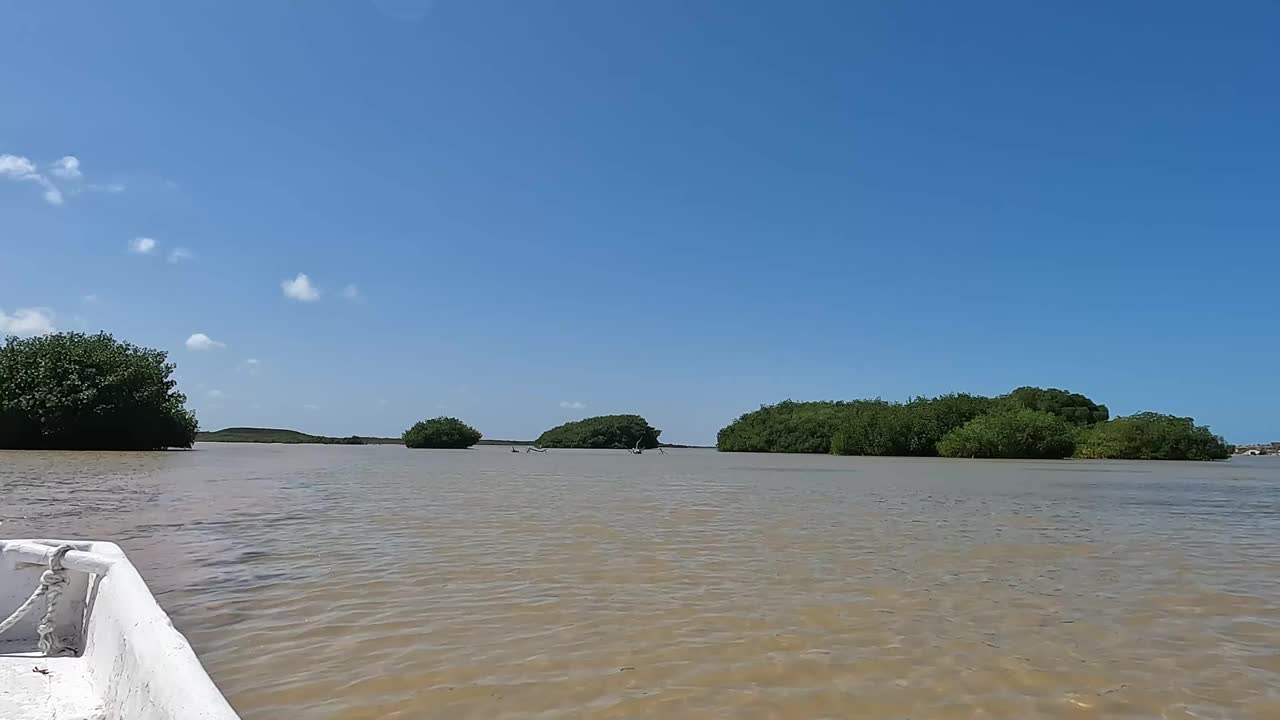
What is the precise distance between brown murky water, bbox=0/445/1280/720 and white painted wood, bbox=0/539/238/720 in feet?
1.90

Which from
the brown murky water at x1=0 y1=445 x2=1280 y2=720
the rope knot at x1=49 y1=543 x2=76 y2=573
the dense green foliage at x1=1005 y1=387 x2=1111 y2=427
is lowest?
the brown murky water at x1=0 y1=445 x2=1280 y2=720

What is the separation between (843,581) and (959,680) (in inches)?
103

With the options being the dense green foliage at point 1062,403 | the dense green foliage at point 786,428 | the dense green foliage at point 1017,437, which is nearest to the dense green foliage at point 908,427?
the dense green foliage at point 1017,437

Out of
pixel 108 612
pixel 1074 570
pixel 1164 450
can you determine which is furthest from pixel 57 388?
pixel 1164 450

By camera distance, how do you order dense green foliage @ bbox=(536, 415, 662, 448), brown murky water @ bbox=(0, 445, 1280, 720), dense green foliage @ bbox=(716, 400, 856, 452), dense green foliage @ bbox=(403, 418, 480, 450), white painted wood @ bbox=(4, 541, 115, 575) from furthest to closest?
1. dense green foliage @ bbox=(536, 415, 662, 448)
2. dense green foliage @ bbox=(403, 418, 480, 450)
3. dense green foliage @ bbox=(716, 400, 856, 452)
4. white painted wood @ bbox=(4, 541, 115, 575)
5. brown murky water @ bbox=(0, 445, 1280, 720)

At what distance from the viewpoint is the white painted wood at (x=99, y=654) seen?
2623mm

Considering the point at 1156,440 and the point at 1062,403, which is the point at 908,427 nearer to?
the point at 1156,440

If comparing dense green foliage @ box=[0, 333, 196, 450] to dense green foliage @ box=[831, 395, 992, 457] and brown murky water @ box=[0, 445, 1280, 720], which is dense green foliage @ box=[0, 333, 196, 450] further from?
dense green foliage @ box=[831, 395, 992, 457]

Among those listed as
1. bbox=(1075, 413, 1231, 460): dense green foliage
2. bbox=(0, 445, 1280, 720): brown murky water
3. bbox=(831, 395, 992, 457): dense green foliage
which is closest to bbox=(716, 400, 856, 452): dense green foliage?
bbox=(831, 395, 992, 457): dense green foliage

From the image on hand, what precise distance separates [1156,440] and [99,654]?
202 feet

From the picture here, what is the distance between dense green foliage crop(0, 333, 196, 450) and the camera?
37.7 meters

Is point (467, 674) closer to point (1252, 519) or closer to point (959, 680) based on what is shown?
point (959, 680)

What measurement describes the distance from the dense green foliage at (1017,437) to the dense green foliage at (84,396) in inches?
2042

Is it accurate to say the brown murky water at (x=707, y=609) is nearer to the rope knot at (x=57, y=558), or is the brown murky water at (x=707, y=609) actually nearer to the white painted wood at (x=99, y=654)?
the white painted wood at (x=99, y=654)
